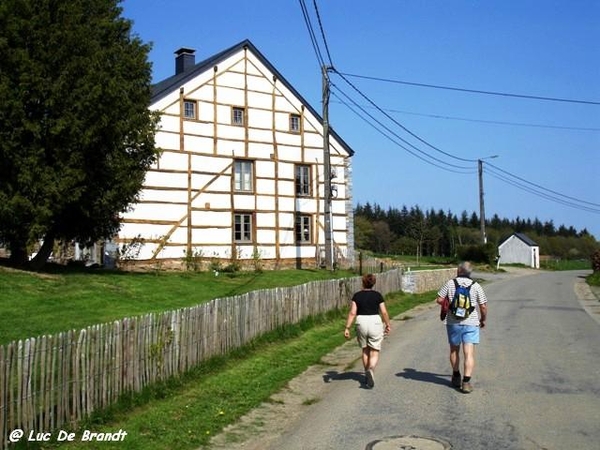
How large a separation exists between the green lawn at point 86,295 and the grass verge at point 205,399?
3526 mm

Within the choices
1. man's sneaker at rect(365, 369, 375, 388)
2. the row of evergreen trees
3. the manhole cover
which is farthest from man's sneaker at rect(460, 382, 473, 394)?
the row of evergreen trees

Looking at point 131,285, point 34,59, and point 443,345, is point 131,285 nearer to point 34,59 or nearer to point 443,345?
point 34,59

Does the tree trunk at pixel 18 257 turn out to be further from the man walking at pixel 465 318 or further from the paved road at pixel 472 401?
the man walking at pixel 465 318

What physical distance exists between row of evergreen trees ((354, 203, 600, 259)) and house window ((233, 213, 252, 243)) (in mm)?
30687

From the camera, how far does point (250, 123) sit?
33.2m

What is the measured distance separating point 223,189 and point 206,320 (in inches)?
850

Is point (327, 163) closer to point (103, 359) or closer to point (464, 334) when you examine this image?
point (464, 334)

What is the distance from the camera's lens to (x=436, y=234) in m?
92.5

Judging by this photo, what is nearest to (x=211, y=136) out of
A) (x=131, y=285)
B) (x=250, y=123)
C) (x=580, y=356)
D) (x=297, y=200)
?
(x=250, y=123)

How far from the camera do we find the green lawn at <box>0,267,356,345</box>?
13492 millimetres

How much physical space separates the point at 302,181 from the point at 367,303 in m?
25.4

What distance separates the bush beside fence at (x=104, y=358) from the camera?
21.5 ft

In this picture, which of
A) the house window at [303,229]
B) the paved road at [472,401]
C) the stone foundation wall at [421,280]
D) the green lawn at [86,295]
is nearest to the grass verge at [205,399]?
the paved road at [472,401]

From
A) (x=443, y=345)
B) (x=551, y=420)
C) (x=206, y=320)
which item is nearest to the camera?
(x=551, y=420)
